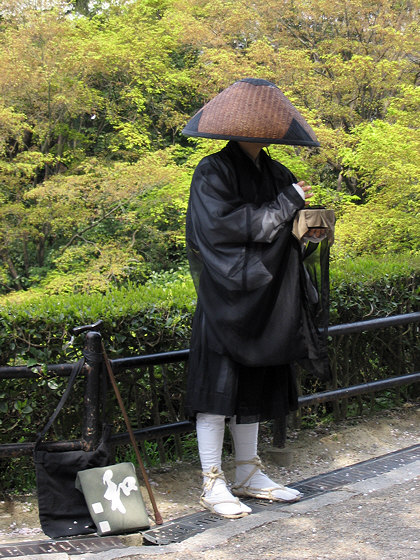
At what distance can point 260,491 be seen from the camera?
341 centimetres

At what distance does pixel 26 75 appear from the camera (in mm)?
12734

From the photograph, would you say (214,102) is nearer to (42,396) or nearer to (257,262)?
(257,262)

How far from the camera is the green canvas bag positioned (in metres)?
2.86

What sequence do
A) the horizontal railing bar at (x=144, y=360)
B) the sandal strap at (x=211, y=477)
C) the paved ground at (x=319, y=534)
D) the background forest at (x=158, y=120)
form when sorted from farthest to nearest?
the background forest at (x=158, y=120)
the sandal strap at (x=211, y=477)
the horizontal railing bar at (x=144, y=360)
the paved ground at (x=319, y=534)

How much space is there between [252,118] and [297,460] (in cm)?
211

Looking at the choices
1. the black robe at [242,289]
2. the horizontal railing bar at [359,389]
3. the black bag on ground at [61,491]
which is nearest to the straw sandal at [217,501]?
the black robe at [242,289]

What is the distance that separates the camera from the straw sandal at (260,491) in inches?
133

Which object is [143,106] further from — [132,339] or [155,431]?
[155,431]

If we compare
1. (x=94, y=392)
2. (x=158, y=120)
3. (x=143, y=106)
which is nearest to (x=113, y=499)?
(x=94, y=392)

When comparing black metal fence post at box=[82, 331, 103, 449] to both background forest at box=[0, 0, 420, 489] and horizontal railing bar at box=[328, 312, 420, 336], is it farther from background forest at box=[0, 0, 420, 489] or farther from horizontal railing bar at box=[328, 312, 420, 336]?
background forest at box=[0, 0, 420, 489]

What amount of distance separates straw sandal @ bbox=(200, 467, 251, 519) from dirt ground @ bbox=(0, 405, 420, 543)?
0.52 feet

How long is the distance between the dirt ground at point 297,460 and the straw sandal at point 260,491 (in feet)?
0.76

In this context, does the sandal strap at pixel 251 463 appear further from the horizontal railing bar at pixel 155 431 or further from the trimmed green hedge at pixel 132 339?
the trimmed green hedge at pixel 132 339

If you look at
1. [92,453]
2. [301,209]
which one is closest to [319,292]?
[301,209]
